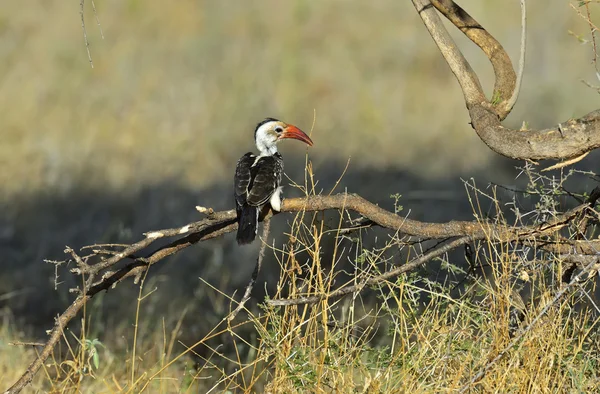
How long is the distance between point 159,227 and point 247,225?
17.9 ft

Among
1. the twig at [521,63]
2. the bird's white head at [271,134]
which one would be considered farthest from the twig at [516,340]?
the bird's white head at [271,134]

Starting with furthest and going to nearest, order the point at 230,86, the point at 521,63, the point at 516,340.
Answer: the point at 230,86
the point at 521,63
the point at 516,340

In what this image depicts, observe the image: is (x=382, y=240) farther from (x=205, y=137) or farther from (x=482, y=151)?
(x=205, y=137)

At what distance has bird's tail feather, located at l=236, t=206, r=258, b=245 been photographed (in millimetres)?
5488

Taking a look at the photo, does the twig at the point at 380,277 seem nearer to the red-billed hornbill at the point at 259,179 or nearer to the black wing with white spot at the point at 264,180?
the red-billed hornbill at the point at 259,179

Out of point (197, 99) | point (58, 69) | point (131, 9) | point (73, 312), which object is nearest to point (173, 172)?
point (197, 99)

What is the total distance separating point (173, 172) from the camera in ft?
39.0

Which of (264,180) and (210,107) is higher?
(264,180)

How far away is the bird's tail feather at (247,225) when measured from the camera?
549 cm

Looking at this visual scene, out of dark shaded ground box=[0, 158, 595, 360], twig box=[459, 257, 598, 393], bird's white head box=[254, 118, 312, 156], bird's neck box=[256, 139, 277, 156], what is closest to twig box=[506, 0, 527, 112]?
twig box=[459, 257, 598, 393]

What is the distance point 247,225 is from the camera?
5.55 m

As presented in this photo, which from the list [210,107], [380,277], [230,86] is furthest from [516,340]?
[230,86]

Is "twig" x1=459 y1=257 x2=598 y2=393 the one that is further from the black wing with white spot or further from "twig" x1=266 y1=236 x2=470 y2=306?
the black wing with white spot

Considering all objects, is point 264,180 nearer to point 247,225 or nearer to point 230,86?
point 247,225
